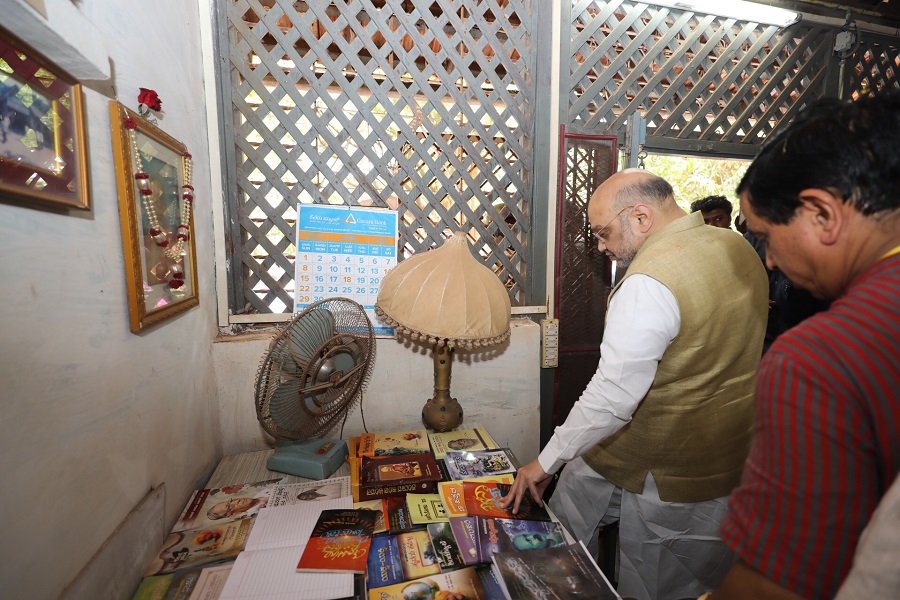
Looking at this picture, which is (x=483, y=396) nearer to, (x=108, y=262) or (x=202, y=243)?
(x=202, y=243)

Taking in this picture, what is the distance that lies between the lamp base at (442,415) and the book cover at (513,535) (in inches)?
22.4

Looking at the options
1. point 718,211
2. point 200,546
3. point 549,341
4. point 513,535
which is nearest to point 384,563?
point 513,535

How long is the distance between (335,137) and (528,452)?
66.3 inches

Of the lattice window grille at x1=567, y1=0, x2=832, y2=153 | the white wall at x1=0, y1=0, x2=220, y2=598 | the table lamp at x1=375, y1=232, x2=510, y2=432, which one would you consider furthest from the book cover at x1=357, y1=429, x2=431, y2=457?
the lattice window grille at x1=567, y1=0, x2=832, y2=153

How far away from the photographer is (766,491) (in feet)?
1.68

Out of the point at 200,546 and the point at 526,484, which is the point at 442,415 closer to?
the point at 526,484

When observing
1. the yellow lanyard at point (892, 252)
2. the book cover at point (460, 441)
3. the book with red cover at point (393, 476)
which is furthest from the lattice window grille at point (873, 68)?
the book with red cover at point (393, 476)

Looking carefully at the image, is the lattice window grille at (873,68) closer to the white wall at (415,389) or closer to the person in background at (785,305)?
the person in background at (785,305)

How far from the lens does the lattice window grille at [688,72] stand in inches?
78.2

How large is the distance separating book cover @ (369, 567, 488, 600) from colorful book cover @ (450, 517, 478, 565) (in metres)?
0.04

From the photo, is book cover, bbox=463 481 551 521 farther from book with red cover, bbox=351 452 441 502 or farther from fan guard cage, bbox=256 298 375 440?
fan guard cage, bbox=256 298 375 440

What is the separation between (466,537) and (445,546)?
55 mm

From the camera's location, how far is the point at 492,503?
45.4 inches

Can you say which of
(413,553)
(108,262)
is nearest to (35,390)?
(108,262)
